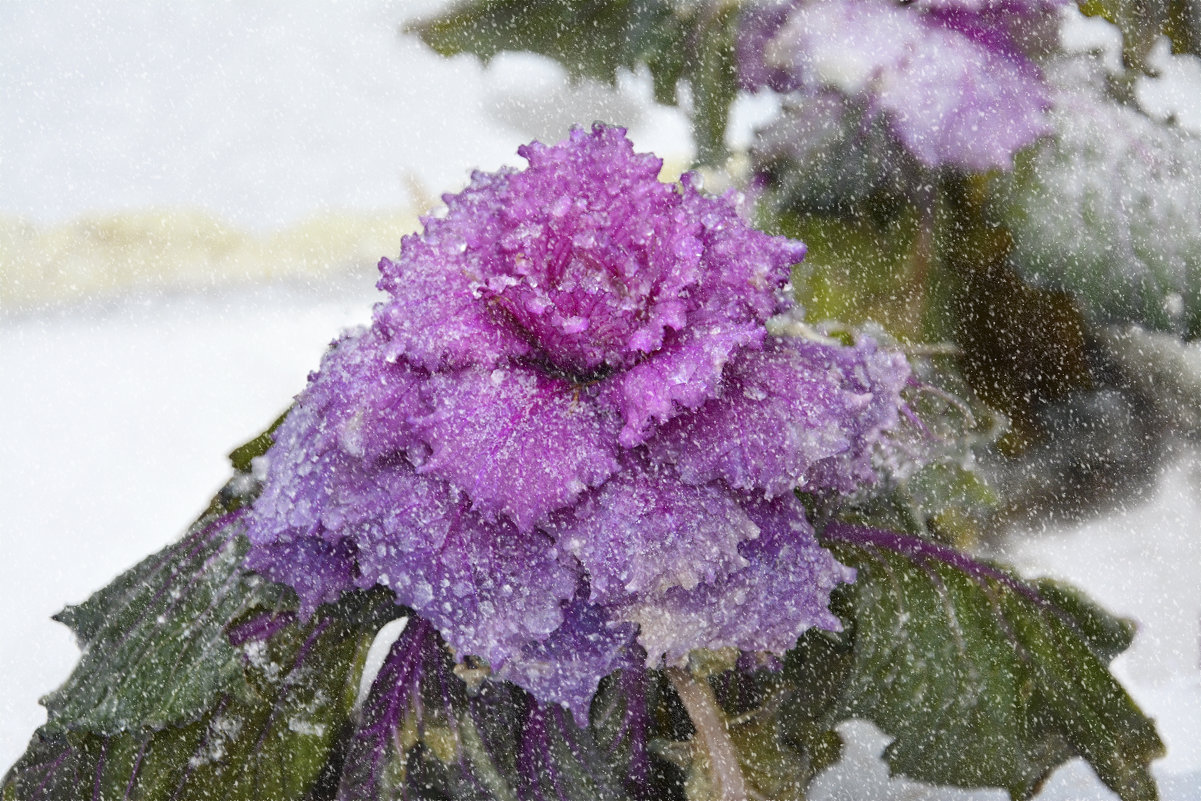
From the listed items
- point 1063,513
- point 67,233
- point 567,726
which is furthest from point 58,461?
point 1063,513

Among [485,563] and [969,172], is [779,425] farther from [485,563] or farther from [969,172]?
[969,172]

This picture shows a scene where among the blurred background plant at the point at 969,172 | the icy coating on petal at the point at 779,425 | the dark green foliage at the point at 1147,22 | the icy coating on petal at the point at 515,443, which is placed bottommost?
the icy coating on petal at the point at 515,443

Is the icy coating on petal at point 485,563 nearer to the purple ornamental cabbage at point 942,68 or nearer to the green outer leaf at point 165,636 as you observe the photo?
the green outer leaf at point 165,636

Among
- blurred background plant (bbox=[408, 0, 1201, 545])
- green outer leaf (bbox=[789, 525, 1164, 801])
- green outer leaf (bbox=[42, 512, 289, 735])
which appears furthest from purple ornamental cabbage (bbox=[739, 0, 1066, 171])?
green outer leaf (bbox=[42, 512, 289, 735])

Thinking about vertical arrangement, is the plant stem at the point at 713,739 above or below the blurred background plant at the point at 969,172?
below

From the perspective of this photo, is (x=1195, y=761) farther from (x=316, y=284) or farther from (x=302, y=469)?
(x=316, y=284)

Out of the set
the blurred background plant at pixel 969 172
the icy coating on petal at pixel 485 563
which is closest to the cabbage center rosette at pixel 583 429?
the icy coating on petal at pixel 485 563
